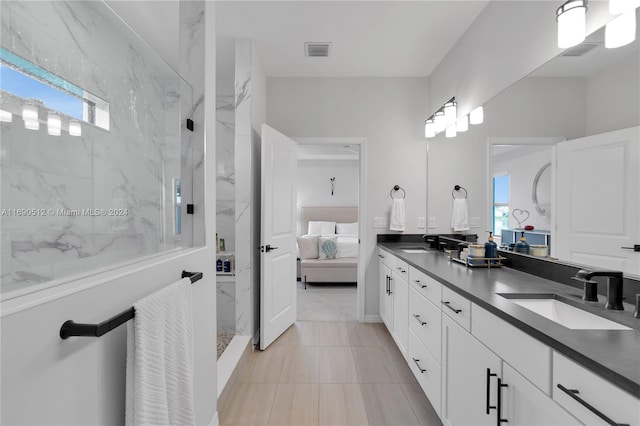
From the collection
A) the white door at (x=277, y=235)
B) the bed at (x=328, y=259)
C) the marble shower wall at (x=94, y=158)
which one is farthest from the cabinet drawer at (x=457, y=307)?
the bed at (x=328, y=259)

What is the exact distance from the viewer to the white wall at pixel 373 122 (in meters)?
3.43

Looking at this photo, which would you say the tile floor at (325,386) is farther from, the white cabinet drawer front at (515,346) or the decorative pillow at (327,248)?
the decorative pillow at (327,248)

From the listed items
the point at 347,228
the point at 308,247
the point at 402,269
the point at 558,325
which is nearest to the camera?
the point at 558,325

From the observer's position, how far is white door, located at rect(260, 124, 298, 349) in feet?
9.01

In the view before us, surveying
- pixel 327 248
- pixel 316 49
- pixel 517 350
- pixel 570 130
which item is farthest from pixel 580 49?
pixel 327 248

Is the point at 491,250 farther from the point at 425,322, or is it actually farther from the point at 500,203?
the point at 425,322

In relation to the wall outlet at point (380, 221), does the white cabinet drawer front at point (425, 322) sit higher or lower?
lower

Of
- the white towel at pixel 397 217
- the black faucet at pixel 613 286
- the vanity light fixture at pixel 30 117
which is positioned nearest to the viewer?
the vanity light fixture at pixel 30 117

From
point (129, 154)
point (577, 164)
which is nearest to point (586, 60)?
point (577, 164)

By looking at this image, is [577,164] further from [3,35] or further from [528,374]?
[3,35]

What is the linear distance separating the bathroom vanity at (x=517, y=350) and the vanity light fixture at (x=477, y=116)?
1.19m

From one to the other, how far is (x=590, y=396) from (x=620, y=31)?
1412mm

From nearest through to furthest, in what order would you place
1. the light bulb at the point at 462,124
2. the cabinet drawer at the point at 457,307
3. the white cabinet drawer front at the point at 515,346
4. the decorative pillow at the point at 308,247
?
the white cabinet drawer front at the point at 515,346 < the cabinet drawer at the point at 457,307 < the light bulb at the point at 462,124 < the decorative pillow at the point at 308,247

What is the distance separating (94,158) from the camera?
3.43 ft
